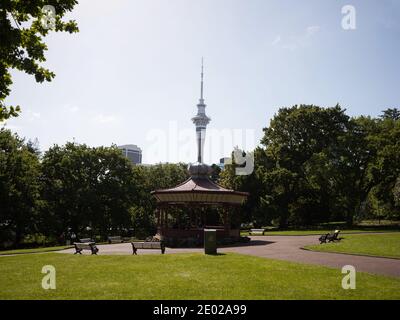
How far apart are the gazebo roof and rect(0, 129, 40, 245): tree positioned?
17.5 metres

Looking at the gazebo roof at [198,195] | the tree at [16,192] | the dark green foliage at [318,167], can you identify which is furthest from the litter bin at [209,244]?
the dark green foliage at [318,167]

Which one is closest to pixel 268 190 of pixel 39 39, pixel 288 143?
pixel 288 143

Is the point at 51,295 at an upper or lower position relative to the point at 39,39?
lower

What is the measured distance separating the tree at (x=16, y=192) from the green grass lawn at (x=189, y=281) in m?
25.2

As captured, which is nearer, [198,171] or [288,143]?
[198,171]

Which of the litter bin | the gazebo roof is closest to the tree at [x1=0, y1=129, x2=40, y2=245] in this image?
the gazebo roof

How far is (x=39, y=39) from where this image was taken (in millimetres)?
12273

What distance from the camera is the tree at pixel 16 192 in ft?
132

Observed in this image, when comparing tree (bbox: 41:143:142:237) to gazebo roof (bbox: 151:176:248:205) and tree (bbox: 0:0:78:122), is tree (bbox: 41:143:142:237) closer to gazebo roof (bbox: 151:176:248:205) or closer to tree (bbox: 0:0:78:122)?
gazebo roof (bbox: 151:176:248:205)

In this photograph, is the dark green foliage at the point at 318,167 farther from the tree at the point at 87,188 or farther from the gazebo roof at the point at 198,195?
the gazebo roof at the point at 198,195

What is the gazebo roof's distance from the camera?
103 ft
